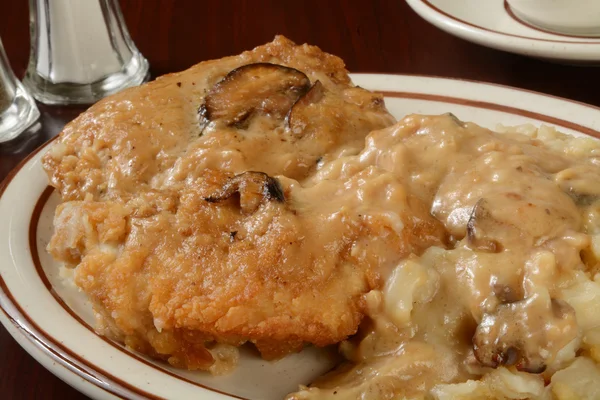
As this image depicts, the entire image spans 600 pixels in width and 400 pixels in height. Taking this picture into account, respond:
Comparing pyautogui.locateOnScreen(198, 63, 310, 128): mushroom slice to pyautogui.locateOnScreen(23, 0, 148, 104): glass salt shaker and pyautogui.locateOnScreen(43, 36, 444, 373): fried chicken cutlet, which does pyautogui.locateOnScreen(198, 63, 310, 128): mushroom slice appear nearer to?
pyautogui.locateOnScreen(43, 36, 444, 373): fried chicken cutlet

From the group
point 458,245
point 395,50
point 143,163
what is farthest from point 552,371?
point 395,50

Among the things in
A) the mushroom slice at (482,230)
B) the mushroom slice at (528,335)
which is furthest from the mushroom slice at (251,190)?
the mushroom slice at (528,335)

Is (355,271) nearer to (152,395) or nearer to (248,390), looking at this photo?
(248,390)

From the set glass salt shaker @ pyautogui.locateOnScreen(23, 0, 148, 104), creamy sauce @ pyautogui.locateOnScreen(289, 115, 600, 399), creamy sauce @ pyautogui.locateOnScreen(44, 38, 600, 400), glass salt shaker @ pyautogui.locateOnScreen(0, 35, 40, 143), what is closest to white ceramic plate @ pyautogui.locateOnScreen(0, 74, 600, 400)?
creamy sauce @ pyautogui.locateOnScreen(44, 38, 600, 400)

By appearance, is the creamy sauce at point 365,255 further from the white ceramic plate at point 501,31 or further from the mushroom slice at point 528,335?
the white ceramic plate at point 501,31

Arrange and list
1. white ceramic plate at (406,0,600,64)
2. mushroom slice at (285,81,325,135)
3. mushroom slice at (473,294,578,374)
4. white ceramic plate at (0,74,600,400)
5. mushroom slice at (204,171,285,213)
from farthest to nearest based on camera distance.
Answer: white ceramic plate at (406,0,600,64)
mushroom slice at (285,81,325,135)
mushroom slice at (204,171,285,213)
white ceramic plate at (0,74,600,400)
mushroom slice at (473,294,578,374)
